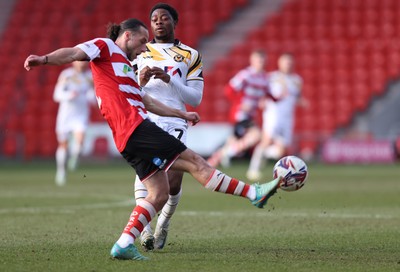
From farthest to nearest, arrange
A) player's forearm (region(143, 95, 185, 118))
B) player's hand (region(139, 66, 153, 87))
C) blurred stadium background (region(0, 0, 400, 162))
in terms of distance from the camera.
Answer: blurred stadium background (region(0, 0, 400, 162)), player's forearm (region(143, 95, 185, 118)), player's hand (region(139, 66, 153, 87))

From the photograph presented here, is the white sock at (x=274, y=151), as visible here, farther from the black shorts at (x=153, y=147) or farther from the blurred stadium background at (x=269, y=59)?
the black shorts at (x=153, y=147)

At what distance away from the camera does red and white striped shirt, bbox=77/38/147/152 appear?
6520mm

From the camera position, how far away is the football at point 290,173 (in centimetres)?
648

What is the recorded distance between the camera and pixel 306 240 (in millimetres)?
7859

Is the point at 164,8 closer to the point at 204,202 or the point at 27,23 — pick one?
the point at 204,202

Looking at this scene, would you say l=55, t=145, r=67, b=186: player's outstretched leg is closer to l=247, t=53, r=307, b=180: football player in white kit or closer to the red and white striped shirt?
l=247, t=53, r=307, b=180: football player in white kit

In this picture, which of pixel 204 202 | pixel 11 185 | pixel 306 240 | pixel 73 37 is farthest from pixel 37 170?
pixel 306 240

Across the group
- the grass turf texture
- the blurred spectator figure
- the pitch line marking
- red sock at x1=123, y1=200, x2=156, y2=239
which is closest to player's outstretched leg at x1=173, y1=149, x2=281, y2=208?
red sock at x1=123, y1=200, x2=156, y2=239

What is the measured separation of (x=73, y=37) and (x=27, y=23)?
78.8 inches

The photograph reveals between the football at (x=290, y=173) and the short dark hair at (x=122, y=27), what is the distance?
5.19ft

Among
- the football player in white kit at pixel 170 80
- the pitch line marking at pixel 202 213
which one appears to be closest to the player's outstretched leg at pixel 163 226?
the football player in white kit at pixel 170 80

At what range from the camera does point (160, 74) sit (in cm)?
673

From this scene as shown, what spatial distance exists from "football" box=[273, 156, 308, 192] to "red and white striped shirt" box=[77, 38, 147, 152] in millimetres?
1132

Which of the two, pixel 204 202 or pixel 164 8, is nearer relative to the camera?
pixel 164 8
